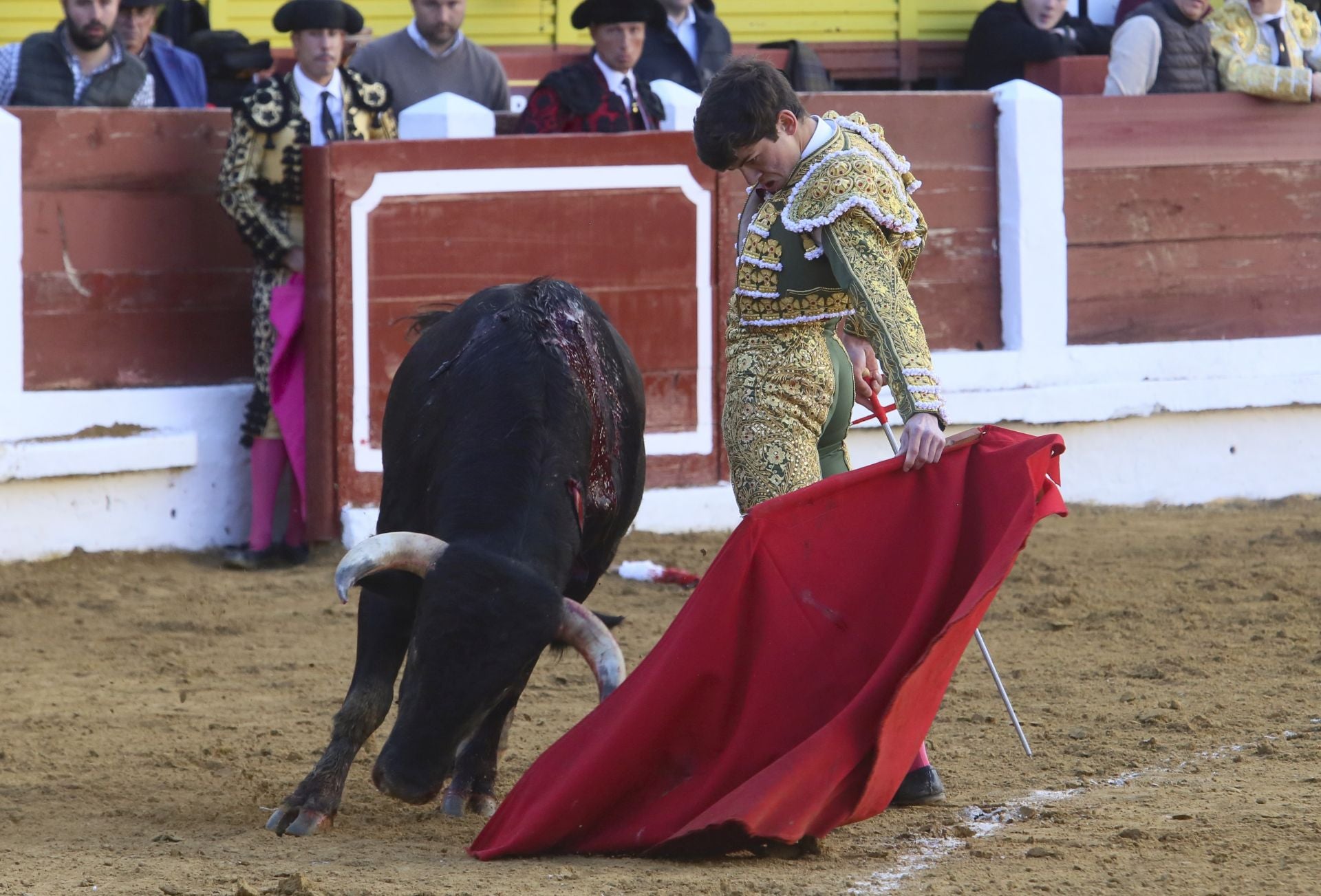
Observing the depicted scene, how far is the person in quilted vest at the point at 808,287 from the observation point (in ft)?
9.18

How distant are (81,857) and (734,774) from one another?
100 centimetres

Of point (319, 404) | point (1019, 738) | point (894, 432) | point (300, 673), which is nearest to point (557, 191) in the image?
point (319, 404)

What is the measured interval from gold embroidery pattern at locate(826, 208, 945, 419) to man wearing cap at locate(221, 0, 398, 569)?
2953 mm

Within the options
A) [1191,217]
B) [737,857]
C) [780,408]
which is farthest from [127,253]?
[1191,217]

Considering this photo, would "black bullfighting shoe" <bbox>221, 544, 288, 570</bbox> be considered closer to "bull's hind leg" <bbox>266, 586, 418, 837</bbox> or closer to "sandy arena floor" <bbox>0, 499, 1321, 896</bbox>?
"sandy arena floor" <bbox>0, 499, 1321, 896</bbox>

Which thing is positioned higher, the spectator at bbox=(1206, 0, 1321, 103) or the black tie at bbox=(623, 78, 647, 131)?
the spectator at bbox=(1206, 0, 1321, 103)

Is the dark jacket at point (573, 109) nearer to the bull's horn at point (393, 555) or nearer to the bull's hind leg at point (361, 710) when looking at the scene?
the bull's hind leg at point (361, 710)

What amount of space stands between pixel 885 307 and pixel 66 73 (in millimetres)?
3684

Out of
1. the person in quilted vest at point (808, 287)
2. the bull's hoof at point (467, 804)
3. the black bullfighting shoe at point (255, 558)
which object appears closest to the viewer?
the person in quilted vest at point (808, 287)

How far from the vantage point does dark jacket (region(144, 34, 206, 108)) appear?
5988mm

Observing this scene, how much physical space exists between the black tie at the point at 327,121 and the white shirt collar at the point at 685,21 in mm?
1494

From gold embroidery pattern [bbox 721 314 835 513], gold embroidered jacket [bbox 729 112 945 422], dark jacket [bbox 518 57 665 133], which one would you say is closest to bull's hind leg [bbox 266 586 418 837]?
gold embroidery pattern [bbox 721 314 835 513]

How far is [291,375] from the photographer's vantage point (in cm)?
560

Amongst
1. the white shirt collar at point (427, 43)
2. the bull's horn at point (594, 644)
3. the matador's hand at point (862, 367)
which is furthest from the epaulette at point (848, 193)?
the white shirt collar at point (427, 43)
